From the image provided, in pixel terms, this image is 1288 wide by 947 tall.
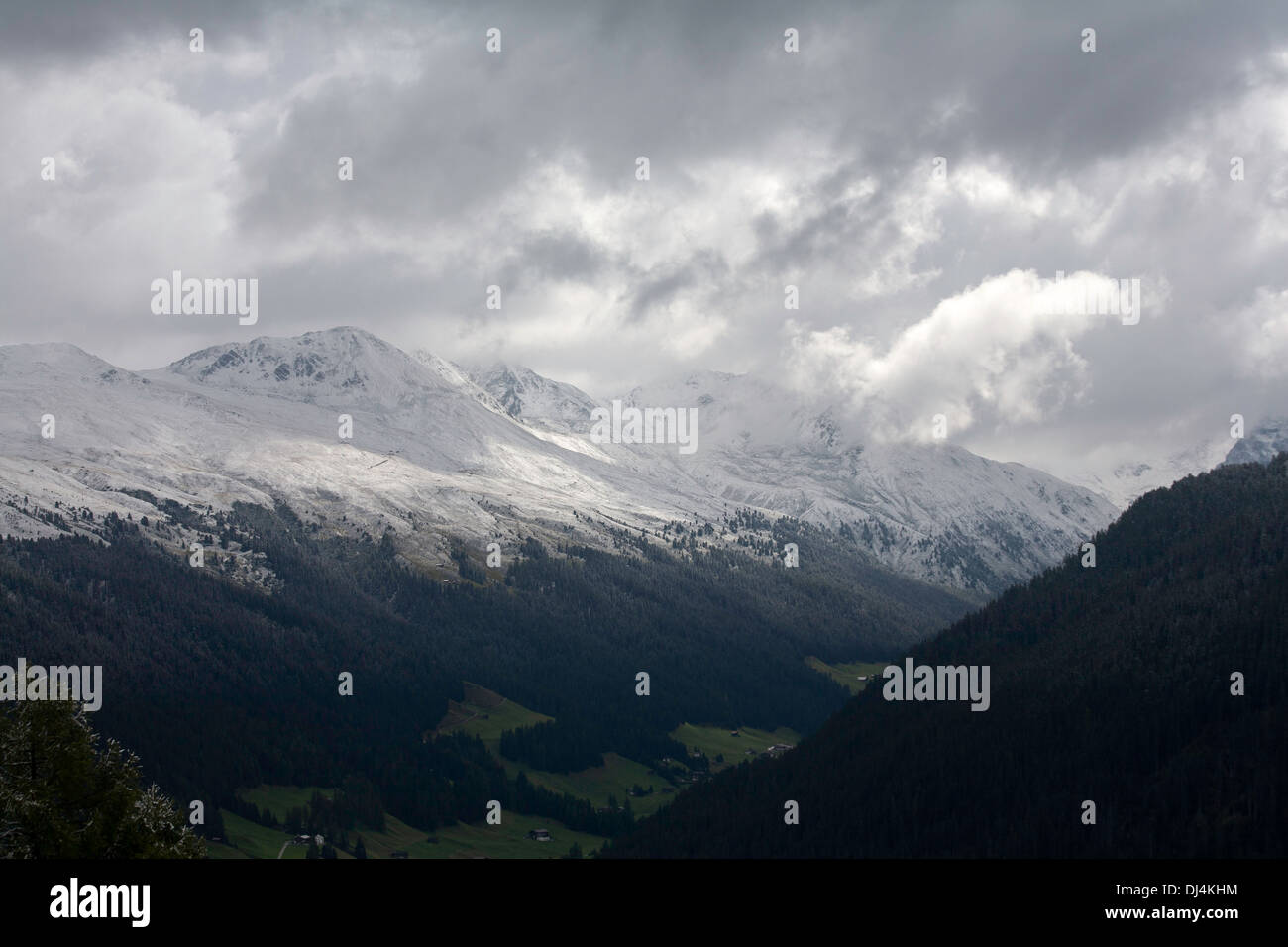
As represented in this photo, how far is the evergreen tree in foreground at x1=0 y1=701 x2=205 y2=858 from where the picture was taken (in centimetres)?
6025

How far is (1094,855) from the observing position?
187 metres

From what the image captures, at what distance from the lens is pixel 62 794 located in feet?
207

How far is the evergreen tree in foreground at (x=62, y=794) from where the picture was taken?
60250 millimetres
